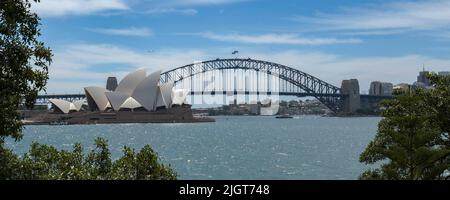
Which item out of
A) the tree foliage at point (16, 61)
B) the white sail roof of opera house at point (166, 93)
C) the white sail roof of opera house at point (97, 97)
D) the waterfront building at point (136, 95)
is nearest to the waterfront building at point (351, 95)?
the waterfront building at point (136, 95)

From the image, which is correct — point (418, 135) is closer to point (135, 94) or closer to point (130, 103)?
point (135, 94)

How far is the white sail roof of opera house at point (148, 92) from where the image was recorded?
12106 centimetres

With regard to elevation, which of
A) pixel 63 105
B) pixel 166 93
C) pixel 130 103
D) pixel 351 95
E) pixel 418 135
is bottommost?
pixel 418 135

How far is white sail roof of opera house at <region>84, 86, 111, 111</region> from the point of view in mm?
131875

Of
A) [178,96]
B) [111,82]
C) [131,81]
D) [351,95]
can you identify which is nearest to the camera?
[131,81]

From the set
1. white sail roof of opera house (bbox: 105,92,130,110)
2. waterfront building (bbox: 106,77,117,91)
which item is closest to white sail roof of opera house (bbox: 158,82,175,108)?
white sail roof of opera house (bbox: 105,92,130,110)

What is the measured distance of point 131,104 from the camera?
130 meters

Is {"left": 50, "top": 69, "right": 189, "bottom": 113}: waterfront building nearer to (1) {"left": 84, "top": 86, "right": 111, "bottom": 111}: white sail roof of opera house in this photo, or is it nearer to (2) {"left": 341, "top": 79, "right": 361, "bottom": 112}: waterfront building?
(1) {"left": 84, "top": 86, "right": 111, "bottom": 111}: white sail roof of opera house

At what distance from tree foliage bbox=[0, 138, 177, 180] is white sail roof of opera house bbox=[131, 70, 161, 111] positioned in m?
104

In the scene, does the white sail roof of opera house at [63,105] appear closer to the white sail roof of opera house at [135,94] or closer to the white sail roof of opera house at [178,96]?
the white sail roof of opera house at [135,94]

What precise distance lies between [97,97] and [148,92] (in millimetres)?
14620

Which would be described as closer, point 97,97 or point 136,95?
point 136,95

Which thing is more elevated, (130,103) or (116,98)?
(116,98)

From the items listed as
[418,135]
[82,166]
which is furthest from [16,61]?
[418,135]
